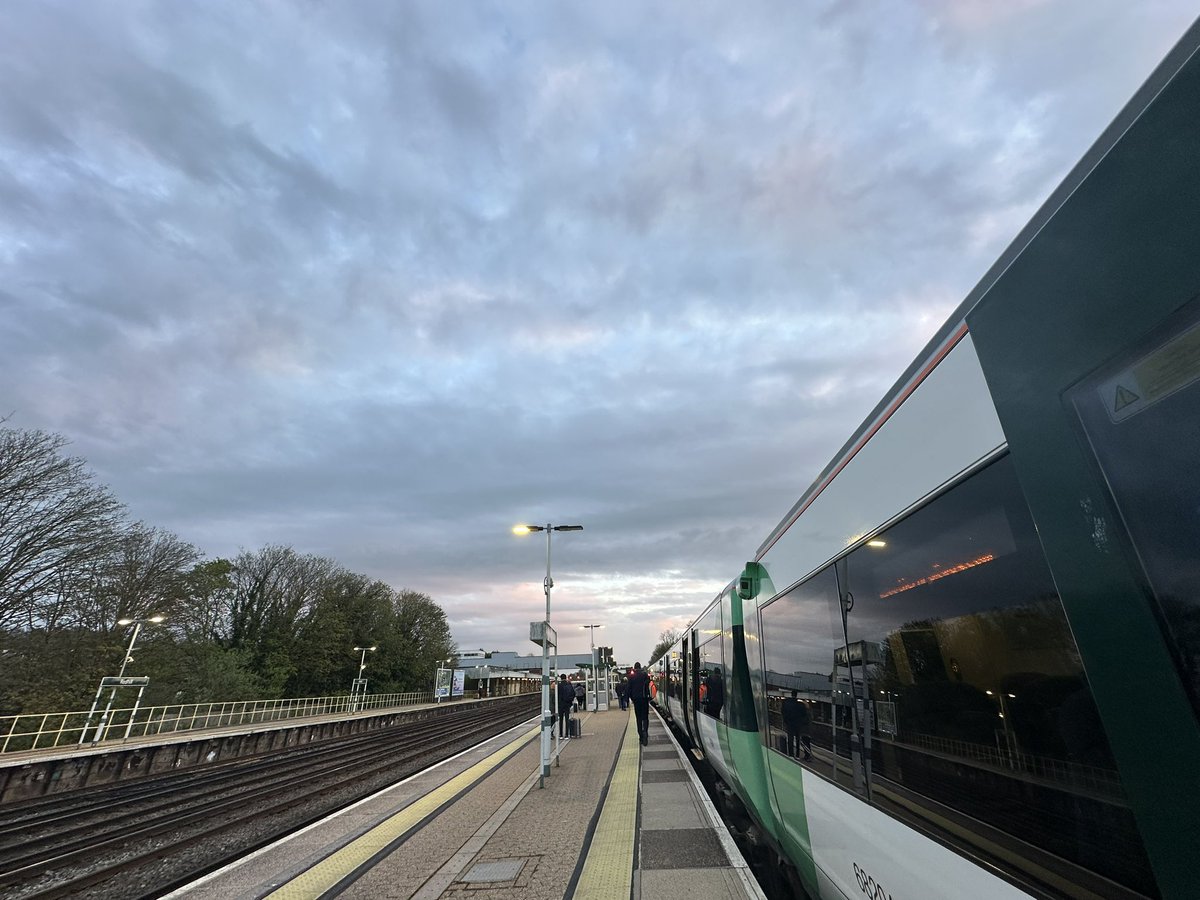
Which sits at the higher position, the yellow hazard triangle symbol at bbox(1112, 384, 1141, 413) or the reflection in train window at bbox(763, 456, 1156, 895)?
the yellow hazard triangle symbol at bbox(1112, 384, 1141, 413)

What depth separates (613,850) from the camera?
653 centimetres

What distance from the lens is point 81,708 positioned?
84.0 feet

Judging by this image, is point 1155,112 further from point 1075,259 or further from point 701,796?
point 701,796

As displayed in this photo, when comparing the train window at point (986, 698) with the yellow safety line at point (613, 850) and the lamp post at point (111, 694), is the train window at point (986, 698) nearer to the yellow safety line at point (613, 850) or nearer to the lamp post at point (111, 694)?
the yellow safety line at point (613, 850)

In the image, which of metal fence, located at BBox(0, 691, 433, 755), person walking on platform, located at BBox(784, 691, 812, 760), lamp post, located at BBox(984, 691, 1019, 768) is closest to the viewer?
lamp post, located at BBox(984, 691, 1019, 768)

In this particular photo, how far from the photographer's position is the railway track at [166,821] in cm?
841

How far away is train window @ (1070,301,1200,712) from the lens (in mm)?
1331

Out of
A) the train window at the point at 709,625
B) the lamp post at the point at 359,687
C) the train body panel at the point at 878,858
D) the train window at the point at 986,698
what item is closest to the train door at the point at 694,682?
the train window at the point at 709,625

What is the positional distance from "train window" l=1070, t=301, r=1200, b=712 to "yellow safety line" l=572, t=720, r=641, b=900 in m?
5.31

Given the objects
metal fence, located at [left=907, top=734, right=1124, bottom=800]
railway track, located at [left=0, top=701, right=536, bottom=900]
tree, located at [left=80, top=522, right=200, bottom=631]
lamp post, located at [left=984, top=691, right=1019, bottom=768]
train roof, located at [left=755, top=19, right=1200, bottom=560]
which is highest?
tree, located at [left=80, top=522, right=200, bottom=631]

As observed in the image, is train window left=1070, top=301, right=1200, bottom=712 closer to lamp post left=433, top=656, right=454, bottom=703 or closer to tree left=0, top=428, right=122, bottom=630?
tree left=0, top=428, right=122, bottom=630

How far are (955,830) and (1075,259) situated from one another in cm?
216

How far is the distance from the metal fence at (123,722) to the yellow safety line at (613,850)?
20.9 m

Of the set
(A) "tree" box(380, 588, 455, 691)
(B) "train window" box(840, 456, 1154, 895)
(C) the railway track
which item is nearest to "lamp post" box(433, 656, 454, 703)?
(A) "tree" box(380, 588, 455, 691)
